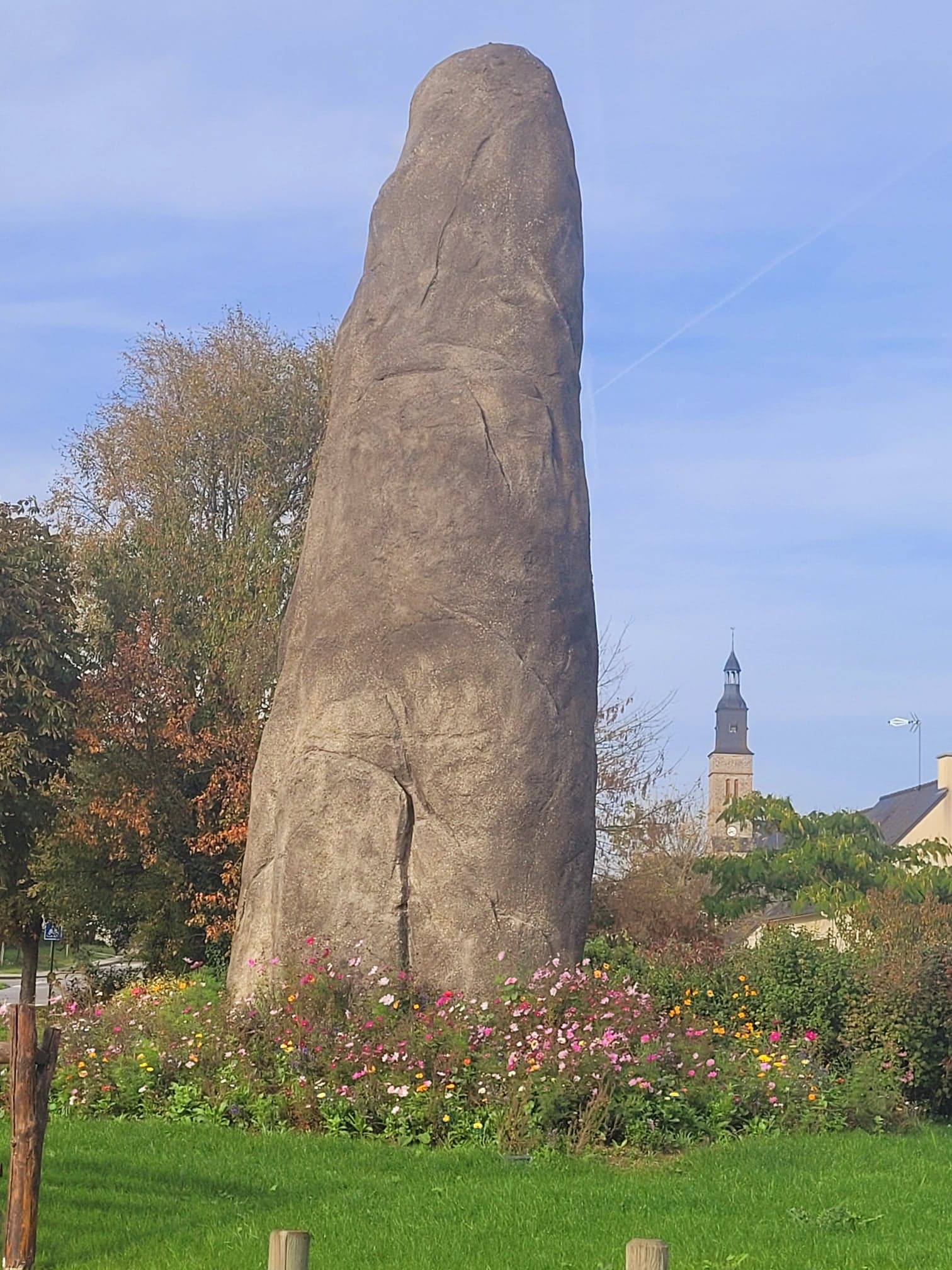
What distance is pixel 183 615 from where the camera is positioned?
90.8 feet

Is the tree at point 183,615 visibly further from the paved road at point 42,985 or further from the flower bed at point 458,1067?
the flower bed at point 458,1067

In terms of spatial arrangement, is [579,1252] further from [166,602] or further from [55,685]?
[166,602]

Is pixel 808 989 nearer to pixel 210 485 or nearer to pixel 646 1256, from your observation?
pixel 646 1256

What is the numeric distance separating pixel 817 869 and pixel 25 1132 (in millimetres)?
Answer: 15028

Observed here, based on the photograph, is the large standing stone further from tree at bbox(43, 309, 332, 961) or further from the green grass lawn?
Result: tree at bbox(43, 309, 332, 961)

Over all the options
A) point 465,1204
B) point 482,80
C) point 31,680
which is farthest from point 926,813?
point 465,1204

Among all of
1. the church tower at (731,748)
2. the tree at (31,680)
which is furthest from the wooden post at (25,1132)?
the church tower at (731,748)

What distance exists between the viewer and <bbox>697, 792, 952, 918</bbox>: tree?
66.7 ft

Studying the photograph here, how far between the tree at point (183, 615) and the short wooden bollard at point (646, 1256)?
645 inches

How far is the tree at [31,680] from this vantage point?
22297 mm

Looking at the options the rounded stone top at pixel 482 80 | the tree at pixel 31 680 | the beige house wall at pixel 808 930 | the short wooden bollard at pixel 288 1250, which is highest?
the rounded stone top at pixel 482 80

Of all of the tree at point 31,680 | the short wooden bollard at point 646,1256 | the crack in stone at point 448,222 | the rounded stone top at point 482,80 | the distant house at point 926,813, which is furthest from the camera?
the distant house at point 926,813

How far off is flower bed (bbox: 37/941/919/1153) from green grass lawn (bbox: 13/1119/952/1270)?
0.47 metres

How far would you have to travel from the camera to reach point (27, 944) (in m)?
27.3
